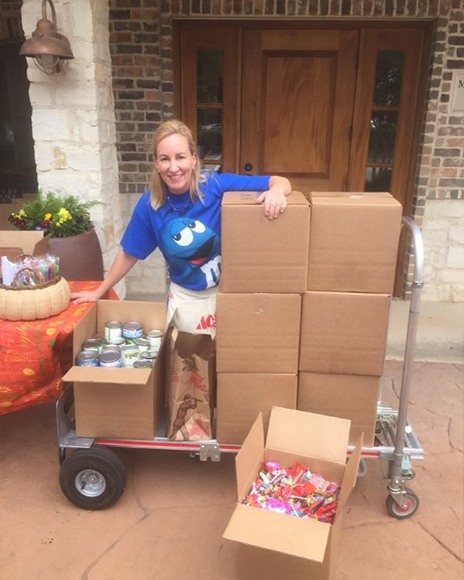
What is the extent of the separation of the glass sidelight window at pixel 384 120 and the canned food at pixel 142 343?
114 inches

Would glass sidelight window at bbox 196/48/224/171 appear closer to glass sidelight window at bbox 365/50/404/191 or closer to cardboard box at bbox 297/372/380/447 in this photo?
glass sidelight window at bbox 365/50/404/191

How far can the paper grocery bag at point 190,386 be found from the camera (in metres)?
2.23

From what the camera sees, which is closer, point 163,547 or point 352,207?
point 352,207

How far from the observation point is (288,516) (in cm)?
189

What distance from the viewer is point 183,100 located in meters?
4.39

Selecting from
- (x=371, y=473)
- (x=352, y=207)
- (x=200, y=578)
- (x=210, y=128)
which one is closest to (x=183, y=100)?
(x=210, y=128)

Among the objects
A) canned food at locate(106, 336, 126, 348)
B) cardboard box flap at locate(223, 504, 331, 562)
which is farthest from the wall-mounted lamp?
cardboard box flap at locate(223, 504, 331, 562)

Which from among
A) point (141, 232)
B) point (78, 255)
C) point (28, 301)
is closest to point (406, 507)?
point (141, 232)

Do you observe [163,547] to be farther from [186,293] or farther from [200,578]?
[186,293]

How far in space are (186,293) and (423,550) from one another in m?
1.49

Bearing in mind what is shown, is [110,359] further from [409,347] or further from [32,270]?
[409,347]

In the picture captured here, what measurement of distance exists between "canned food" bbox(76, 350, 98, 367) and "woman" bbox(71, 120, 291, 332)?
464mm

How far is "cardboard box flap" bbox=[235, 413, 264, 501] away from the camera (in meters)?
1.96

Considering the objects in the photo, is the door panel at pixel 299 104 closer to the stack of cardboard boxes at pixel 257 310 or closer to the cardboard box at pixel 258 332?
A: the stack of cardboard boxes at pixel 257 310
